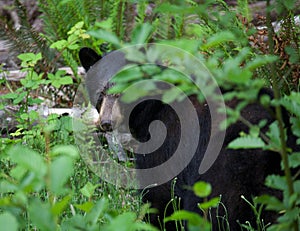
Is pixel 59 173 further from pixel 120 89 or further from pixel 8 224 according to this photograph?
pixel 120 89

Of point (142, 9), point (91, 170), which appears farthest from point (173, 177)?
point (142, 9)

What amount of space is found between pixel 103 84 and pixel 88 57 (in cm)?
50

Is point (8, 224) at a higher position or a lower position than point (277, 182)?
higher

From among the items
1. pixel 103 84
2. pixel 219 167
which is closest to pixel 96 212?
pixel 219 167

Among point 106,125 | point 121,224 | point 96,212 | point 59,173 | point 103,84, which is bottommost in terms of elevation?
point 106,125

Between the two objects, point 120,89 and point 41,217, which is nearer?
point 41,217

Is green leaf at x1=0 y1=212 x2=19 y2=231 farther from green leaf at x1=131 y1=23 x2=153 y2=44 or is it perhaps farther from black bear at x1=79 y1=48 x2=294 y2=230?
black bear at x1=79 y1=48 x2=294 y2=230

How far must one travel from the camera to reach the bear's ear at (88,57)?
486cm

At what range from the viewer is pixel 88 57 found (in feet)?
16.2

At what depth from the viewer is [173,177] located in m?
3.13

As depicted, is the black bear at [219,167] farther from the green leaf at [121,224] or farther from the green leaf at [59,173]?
the green leaf at [59,173]

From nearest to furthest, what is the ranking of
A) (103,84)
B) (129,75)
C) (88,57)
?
A: 1. (129,75)
2. (103,84)
3. (88,57)

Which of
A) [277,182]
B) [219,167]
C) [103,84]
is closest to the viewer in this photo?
[277,182]

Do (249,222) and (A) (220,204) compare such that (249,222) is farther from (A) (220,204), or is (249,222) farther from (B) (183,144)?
(B) (183,144)
